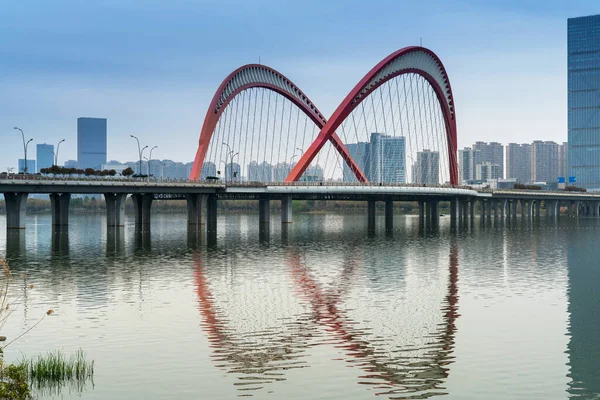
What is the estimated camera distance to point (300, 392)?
21.4m

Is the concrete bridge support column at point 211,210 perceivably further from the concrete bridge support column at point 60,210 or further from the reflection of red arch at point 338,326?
the reflection of red arch at point 338,326

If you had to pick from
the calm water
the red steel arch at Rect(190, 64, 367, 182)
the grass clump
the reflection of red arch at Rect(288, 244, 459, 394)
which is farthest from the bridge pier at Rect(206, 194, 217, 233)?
the grass clump

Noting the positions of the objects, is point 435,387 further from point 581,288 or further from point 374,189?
point 374,189

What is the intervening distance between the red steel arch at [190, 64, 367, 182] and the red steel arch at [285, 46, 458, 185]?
336 centimetres

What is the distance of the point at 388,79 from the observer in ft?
455

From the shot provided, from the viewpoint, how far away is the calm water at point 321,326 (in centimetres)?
2255

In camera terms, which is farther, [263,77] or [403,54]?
[263,77]

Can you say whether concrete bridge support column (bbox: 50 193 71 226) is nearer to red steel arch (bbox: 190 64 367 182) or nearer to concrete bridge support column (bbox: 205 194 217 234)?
red steel arch (bbox: 190 64 367 182)

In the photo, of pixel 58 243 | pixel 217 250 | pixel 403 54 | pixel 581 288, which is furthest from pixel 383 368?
pixel 403 54

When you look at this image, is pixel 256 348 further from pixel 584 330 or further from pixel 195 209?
pixel 195 209

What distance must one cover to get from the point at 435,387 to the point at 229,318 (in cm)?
1353

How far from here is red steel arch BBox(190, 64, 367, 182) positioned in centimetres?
13538

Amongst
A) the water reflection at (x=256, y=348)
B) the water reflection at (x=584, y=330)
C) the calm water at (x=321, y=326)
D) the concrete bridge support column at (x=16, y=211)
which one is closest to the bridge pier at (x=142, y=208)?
the concrete bridge support column at (x=16, y=211)

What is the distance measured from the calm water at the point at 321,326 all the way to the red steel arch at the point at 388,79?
71.6 metres
